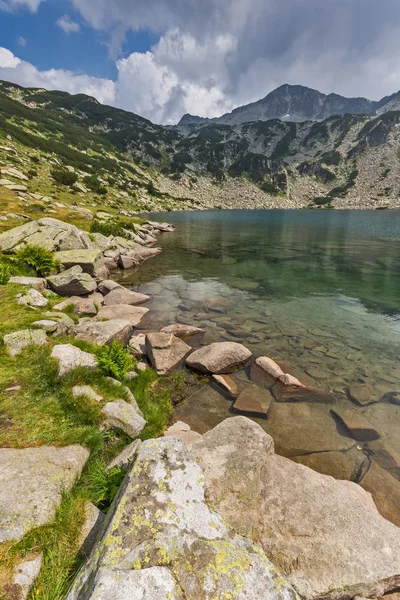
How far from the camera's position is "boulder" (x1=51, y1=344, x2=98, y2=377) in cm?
707

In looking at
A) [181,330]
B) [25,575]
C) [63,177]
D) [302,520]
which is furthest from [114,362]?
[63,177]

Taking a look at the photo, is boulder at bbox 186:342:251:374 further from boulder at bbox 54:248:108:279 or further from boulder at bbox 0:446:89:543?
boulder at bbox 54:248:108:279

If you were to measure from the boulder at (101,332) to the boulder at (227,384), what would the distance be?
13.7 feet

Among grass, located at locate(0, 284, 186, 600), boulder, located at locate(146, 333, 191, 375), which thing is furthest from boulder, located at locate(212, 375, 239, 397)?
boulder, located at locate(146, 333, 191, 375)

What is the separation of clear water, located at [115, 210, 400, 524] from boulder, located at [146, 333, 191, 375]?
176 centimetres

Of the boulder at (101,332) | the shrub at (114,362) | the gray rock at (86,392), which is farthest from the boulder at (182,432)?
the boulder at (101,332)

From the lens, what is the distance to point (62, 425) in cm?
561

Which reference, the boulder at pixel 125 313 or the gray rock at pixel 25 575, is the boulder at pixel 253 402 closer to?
the gray rock at pixel 25 575

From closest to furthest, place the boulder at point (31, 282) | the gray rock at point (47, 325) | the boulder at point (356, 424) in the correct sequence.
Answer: the boulder at point (356, 424), the gray rock at point (47, 325), the boulder at point (31, 282)

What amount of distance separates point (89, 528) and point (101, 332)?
24.7 ft

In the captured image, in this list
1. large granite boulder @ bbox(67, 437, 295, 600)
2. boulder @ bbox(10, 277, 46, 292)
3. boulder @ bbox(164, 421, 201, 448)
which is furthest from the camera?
boulder @ bbox(10, 277, 46, 292)

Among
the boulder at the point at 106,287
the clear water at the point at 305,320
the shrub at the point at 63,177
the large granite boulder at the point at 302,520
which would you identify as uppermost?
the shrub at the point at 63,177

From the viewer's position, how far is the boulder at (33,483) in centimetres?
344

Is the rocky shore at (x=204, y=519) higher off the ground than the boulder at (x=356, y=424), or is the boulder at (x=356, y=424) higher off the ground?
the rocky shore at (x=204, y=519)
